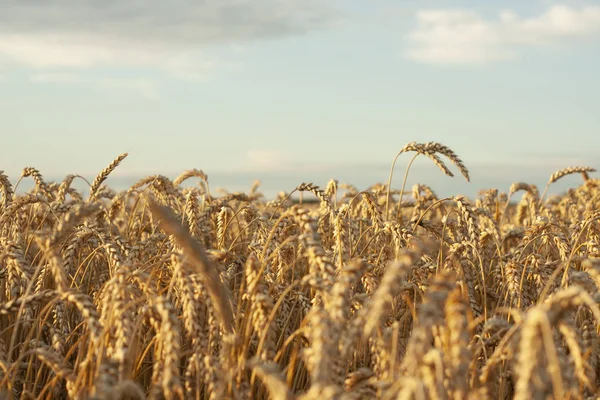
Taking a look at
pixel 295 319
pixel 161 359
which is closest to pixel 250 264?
pixel 161 359

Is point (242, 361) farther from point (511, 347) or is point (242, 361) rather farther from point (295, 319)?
point (295, 319)

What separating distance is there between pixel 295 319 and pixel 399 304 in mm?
571

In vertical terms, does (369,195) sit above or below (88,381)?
above

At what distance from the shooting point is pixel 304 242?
2400 mm

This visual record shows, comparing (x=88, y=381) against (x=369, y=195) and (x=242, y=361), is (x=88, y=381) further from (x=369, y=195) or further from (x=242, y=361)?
(x=369, y=195)

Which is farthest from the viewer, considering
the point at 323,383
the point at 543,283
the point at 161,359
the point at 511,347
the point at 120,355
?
the point at 543,283

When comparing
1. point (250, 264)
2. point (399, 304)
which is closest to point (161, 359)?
point (250, 264)

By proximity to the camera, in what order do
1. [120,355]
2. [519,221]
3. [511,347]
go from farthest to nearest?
[519,221]
[120,355]
[511,347]

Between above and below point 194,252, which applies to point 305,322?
below

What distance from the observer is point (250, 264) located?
8.55 ft

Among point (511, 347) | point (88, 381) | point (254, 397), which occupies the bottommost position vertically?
point (254, 397)

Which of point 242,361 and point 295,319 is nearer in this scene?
point 242,361

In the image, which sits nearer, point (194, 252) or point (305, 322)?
point (194, 252)

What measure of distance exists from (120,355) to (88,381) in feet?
1.01
